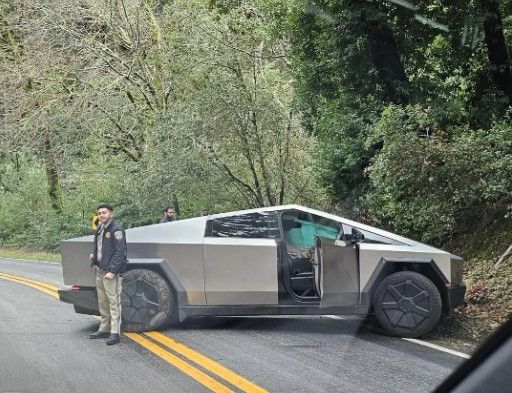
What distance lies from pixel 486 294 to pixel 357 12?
20.7ft

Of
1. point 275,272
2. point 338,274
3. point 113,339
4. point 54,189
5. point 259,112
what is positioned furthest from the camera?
point 54,189

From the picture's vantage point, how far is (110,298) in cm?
827

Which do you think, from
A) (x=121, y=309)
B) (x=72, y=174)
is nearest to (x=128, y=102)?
(x=72, y=174)

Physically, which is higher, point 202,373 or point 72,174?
point 72,174

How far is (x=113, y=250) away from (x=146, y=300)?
90cm

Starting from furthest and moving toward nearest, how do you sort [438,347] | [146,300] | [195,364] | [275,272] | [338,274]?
[146,300], [275,272], [338,274], [438,347], [195,364]

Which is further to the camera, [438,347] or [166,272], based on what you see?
[166,272]

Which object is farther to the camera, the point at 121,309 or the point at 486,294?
the point at 486,294

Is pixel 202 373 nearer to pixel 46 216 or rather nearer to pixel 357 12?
pixel 357 12

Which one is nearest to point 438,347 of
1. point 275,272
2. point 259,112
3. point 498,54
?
point 275,272

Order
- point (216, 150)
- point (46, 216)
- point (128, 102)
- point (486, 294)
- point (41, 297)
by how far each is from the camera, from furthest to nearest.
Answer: point (46, 216), point (128, 102), point (216, 150), point (41, 297), point (486, 294)

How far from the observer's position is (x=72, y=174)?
2684 centimetres

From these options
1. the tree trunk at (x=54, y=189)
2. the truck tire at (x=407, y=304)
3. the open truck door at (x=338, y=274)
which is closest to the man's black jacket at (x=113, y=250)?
the open truck door at (x=338, y=274)

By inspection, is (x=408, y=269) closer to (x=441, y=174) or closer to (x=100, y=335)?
(x=441, y=174)
